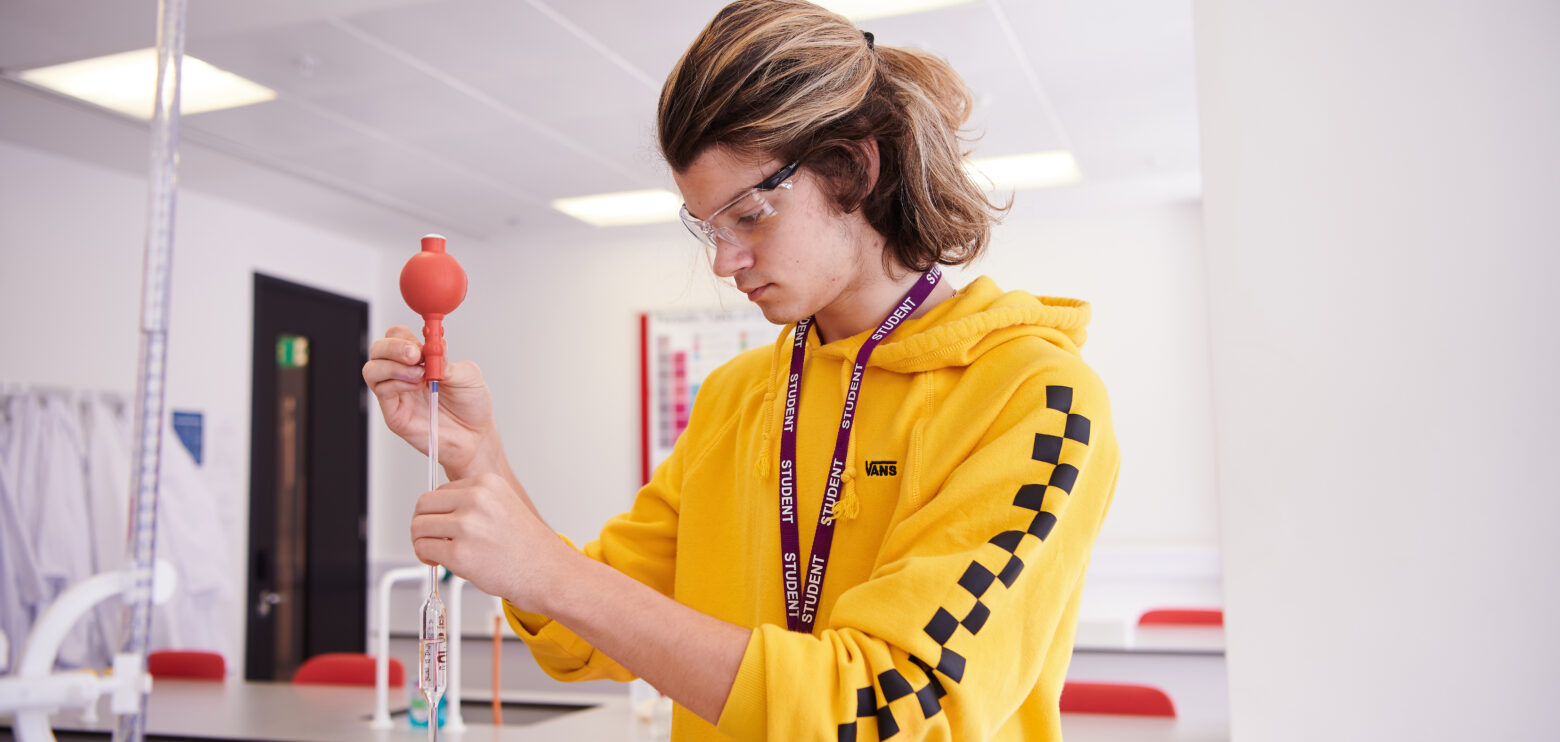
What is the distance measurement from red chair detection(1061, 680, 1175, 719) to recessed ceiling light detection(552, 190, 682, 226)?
112 inches

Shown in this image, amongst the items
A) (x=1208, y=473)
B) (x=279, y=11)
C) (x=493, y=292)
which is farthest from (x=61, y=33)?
(x=1208, y=473)

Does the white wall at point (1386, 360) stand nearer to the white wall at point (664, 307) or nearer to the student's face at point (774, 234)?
the student's face at point (774, 234)

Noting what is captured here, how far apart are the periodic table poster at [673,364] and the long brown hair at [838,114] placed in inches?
176

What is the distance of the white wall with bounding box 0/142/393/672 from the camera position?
13.0 feet

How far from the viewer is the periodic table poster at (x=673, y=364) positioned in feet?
18.2

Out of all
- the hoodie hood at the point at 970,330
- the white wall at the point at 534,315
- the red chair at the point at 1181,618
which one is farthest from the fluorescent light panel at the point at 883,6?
the red chair at the point at 1181,618

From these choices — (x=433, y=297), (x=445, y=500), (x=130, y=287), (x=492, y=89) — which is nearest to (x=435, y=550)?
(x=445, y=500)

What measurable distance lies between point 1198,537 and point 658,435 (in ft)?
8.42

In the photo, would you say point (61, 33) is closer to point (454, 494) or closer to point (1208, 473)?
point (454, 494)

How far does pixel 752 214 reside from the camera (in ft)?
3.20

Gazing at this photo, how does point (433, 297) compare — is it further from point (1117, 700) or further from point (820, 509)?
point (1117, 700)

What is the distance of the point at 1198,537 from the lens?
4910 mm

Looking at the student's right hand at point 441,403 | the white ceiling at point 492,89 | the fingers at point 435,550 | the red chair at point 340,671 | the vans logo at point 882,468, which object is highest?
the white ceiling at point 492,89

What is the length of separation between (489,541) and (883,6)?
260cm
